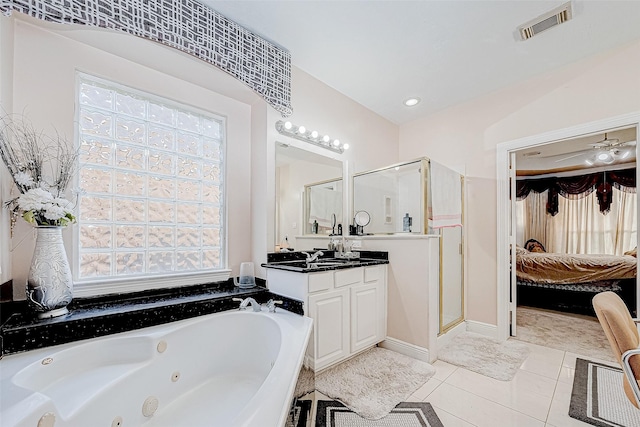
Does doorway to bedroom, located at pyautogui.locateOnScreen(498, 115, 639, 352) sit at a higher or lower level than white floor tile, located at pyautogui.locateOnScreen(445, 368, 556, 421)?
higher

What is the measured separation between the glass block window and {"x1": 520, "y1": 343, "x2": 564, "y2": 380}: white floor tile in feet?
9.06

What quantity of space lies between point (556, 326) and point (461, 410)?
94.6 inches

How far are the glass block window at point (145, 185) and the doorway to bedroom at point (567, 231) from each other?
9.60ft

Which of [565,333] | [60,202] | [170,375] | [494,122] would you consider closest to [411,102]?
[494,122]

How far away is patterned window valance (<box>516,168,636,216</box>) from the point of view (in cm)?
509

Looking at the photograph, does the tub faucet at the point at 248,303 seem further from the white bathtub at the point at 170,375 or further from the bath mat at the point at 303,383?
the bath mat at the point at 303,383

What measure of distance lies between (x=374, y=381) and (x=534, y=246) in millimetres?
5896

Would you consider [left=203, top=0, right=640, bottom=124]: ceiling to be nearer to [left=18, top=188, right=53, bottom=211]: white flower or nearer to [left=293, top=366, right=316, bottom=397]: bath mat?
[left=18, top=188, right=53, bottom=211]: white flower

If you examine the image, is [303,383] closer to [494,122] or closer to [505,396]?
[505,396]

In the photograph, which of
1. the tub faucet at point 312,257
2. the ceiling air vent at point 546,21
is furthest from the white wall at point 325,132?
the ceiling air vent at point 546,21

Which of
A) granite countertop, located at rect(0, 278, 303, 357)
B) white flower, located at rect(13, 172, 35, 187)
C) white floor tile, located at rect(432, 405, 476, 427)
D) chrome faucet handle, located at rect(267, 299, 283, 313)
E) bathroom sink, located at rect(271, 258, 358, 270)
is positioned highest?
white flower, located at rect(13, 172, 35, 187)

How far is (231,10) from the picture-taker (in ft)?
6.25

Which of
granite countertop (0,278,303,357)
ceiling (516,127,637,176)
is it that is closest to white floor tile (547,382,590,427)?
granite countertop (0,278,303,357)

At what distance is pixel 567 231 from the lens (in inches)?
227
